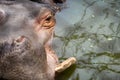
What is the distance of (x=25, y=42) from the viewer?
2693mm

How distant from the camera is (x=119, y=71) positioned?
138 inches

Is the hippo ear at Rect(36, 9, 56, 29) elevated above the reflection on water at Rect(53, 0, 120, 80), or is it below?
above

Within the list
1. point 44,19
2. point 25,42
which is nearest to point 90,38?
point 44,19

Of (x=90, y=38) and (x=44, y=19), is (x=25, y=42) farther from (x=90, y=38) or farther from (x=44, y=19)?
(x=90, y=38)

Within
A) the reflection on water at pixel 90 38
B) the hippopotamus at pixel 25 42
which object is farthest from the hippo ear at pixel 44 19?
the reflection on water at pixel 90 38

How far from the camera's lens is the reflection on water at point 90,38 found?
11.6 ft

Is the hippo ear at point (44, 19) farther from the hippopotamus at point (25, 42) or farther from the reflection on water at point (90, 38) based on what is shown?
the reflection on water at point (90, 38)

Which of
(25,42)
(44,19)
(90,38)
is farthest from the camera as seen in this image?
(90,38)

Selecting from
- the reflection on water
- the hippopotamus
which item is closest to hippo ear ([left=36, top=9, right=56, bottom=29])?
the hippopotamus

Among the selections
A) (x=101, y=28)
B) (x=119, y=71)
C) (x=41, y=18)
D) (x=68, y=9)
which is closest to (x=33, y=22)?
(x=41, y=18)

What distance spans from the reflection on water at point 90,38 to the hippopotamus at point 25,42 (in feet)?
0.78

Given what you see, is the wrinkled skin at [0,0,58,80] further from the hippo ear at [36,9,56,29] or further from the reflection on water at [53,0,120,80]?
the reflection on water at [53,0,120,80]

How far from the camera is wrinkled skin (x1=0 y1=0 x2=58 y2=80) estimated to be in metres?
2.66

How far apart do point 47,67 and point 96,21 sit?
170cm
